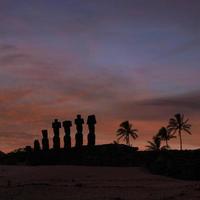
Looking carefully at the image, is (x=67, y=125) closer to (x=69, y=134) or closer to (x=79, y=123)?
(x=69, y=134)

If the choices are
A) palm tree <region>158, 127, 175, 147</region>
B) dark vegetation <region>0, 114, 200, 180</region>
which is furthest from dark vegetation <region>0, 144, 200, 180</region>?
palm tree <region>158, 127, 175, 147</region>

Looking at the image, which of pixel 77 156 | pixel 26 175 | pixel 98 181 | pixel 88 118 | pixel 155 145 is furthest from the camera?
pixel 155 145

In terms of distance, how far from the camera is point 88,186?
25703 mm

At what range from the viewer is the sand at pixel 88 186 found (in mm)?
21234

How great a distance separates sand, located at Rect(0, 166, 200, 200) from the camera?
21234 mm

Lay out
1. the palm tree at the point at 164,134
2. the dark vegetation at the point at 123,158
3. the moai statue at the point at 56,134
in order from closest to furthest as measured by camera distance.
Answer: the dark vegetation at the point at 123,158
the moai statue at the point at 56,134
the palm tree at the point at 164,134

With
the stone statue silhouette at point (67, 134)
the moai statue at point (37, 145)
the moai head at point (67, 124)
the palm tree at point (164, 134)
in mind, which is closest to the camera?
the moai statue at point (37, 145)

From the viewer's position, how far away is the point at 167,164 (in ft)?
120

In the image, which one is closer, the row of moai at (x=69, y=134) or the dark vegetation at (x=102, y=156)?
the dark vegetation at (x=102, y=156)

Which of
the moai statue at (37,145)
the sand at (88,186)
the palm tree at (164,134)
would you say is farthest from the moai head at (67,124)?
the palm tree at (164,134)

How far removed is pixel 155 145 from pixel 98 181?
7518 centimetres

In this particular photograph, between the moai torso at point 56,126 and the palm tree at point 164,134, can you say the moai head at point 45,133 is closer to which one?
the moai torso at point 56,126

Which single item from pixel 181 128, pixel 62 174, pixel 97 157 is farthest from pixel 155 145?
pixel 62 174

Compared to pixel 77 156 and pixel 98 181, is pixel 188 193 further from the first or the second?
pixel 77 156
